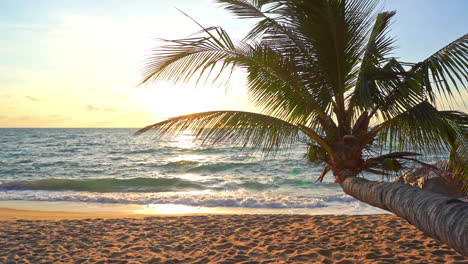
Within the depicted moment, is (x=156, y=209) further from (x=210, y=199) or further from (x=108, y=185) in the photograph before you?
(x=108, y=185)

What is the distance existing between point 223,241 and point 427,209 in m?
4.63

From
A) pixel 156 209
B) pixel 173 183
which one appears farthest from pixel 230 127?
pixel 173 183

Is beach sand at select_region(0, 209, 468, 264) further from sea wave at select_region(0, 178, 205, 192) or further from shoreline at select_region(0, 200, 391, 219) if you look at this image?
sea wave at select_region(0, 178, 205, 192)

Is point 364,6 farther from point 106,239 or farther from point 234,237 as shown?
point 106,239

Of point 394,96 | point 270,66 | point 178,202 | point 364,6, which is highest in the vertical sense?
point 364,6

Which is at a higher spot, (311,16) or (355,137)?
(311,16)

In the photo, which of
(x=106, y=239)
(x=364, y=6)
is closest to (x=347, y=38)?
(x=364, y=6)

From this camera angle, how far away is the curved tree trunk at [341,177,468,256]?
267 cm

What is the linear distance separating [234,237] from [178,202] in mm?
7577

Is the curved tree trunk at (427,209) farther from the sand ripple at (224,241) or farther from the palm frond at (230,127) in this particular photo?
the sand ripple at (224,241)

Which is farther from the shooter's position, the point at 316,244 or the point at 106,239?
the point at 106,239

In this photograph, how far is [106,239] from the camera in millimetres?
7574

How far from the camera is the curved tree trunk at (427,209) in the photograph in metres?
Answer: 2.67

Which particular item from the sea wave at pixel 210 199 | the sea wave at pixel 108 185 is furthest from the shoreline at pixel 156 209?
the sea wave at pixel 108 185
